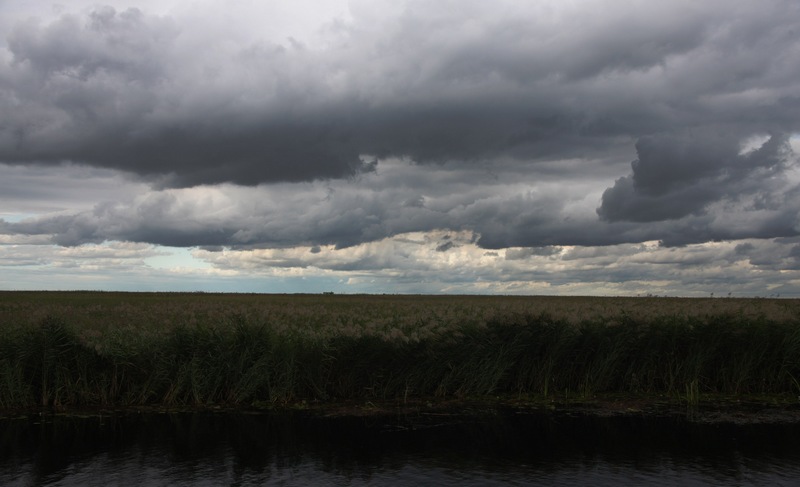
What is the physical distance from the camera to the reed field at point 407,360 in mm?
21781

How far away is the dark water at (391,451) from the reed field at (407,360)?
164 centimetres

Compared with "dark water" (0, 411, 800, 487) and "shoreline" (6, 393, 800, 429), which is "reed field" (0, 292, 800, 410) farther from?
"dark water" (0, 411, 800, 487)

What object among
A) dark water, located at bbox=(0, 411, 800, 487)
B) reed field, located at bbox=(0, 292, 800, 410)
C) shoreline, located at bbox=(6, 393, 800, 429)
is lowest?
dark water, located at bbox=(0, 411, 800, 487)

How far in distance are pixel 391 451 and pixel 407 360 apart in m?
6.17

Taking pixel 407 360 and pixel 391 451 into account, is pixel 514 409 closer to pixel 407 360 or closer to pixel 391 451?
pixel 407 360

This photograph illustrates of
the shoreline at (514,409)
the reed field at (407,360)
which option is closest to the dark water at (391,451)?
the shoreline at (514,409)

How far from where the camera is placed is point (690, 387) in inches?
942

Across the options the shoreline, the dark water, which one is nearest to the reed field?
the shoreline

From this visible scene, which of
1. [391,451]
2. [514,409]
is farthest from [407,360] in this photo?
[391,451]

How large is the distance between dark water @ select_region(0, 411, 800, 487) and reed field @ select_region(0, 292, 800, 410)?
1.64 meters

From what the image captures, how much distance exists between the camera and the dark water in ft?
48.5

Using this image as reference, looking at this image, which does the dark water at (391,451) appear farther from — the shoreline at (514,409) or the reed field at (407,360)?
the reed field at (407,360)

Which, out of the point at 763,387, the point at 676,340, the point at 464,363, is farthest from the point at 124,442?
the point at 763,387

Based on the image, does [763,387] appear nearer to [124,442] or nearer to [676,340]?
[676,340]
